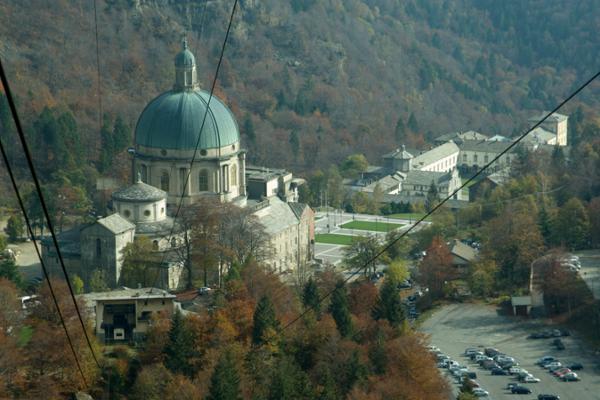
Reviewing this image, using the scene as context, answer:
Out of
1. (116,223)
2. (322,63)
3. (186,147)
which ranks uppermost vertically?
(322,63)

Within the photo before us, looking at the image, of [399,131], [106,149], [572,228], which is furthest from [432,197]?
[399,131]

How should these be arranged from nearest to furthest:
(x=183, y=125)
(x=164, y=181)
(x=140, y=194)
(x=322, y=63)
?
(x=140, y=194) → (x=183, y=125) → (x=164, y=181) → (x=322, y=63)

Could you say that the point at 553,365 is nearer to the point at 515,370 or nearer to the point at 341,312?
the point at 515,370

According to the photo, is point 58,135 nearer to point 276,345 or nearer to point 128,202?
point 128,202

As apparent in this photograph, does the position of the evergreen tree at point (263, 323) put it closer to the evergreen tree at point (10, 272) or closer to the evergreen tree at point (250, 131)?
the evergreen tree at point (10, 272)

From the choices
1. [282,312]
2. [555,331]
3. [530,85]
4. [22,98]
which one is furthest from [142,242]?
[530,85]

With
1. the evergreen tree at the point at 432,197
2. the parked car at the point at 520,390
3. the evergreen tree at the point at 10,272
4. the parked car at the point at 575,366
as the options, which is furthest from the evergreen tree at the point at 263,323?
the evergreen tree at the point at 432,197
